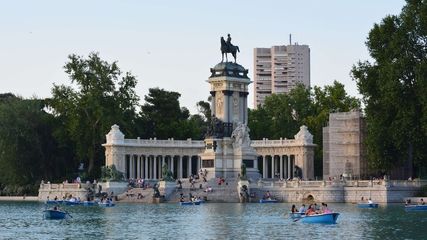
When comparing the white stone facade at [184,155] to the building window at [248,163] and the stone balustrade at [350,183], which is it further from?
the stone balustrade at [350,183]

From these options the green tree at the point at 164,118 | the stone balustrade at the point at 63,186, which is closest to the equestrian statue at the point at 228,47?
the stone balustrade at the point at 63,186

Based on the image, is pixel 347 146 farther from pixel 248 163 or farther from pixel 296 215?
pixel 296 215

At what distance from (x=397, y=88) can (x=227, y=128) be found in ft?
80.0

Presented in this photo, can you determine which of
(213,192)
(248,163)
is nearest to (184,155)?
(248,163)

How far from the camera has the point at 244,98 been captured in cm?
11394

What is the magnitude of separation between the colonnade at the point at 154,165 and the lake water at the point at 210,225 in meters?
35.6

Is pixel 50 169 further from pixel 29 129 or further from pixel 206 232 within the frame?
pixel 206 232

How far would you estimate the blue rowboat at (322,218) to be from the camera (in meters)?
66.4

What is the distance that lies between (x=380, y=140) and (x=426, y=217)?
22108mm

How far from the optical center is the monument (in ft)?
367

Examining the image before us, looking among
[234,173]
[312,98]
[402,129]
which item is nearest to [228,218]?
[402,129]

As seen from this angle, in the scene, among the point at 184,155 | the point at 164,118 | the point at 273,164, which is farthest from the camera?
the point at 164,118

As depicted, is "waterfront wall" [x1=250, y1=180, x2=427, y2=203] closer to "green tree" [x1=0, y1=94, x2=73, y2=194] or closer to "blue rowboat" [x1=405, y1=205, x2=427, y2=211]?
"blue rowboat" [x1=405, y1=205, x2=427, y2=211]

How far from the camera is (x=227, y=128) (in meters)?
112
